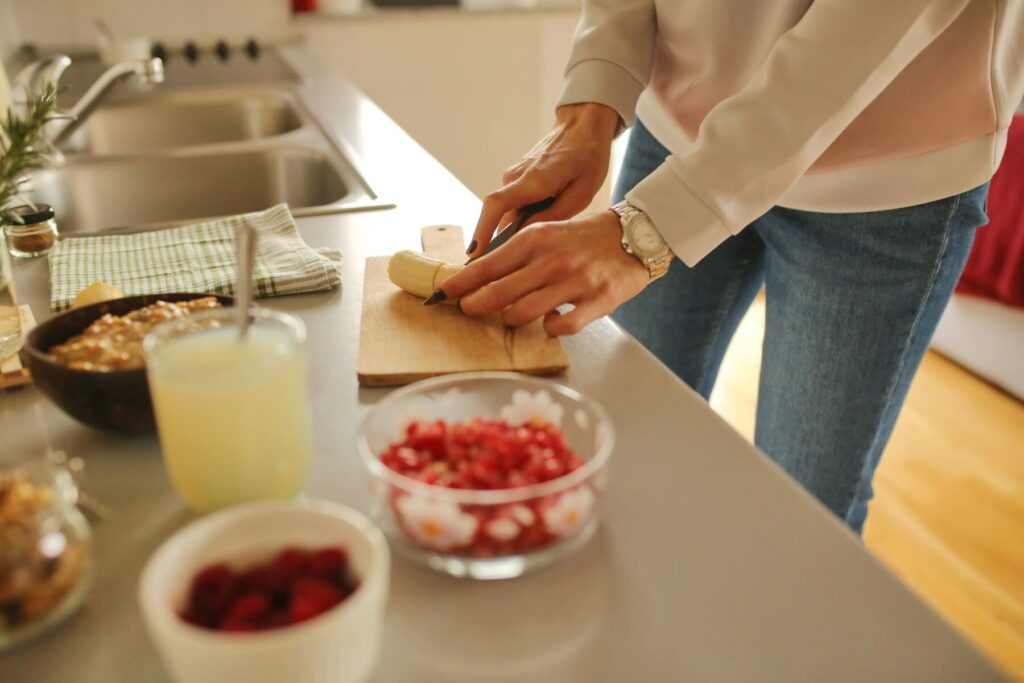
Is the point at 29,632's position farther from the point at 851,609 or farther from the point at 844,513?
the point at 844,513

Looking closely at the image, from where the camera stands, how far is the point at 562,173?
1013mm

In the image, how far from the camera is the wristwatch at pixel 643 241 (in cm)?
81

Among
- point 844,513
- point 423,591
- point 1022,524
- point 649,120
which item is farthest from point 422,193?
point 1022,524

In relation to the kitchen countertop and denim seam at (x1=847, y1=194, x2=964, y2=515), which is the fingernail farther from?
denim seam at (x1=847, y1=194, x2=964, y2=515)

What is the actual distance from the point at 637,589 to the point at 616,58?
77cm

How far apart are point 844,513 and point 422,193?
0.70 m

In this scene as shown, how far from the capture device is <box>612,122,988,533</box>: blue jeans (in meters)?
0.93

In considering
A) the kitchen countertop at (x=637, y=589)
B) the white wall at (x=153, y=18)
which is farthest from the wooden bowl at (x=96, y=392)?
the white wall at (x=153, y=18)

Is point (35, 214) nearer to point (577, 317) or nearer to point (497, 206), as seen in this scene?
point (497, 206)

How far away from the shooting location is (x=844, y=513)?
1.07 meters

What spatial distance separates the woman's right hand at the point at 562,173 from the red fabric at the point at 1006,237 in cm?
157

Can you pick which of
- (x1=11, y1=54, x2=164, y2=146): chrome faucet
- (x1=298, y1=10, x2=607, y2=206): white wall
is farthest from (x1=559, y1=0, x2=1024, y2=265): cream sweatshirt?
(x1=298, y1=10, x2=607, y2=206): white wall

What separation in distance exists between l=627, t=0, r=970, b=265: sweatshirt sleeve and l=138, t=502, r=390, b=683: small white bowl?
479 millimetres

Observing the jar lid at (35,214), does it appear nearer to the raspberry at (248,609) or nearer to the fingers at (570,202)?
the fingers at (570,202)
